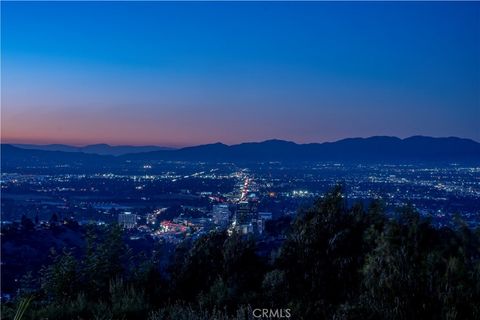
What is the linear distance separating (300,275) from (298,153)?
246 feet

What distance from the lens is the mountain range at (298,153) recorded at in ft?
227

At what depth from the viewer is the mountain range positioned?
227 feet

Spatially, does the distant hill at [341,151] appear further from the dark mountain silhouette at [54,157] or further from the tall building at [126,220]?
the tall building at [126,220]

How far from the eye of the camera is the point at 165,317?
19.2 ft

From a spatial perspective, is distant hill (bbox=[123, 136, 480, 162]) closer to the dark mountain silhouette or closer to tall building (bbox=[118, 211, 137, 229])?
the dark mountain silhouette

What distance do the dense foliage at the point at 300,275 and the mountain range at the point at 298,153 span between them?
2250 inches

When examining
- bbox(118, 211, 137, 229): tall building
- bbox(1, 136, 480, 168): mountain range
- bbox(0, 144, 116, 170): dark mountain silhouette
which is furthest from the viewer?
bbox(1, 136, 480, 168): mountain range

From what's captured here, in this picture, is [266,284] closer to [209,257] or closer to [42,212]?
[209,257]

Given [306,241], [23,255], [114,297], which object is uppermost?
[306,241]

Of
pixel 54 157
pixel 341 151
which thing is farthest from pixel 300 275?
pixel 341 151

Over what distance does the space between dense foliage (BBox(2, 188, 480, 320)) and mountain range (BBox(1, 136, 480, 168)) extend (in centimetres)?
5714

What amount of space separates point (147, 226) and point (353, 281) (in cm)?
1474

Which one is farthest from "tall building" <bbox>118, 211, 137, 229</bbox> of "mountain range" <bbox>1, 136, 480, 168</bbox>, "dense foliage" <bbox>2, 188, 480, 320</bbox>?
"mountain range" <bbox>1, 136, 480, 168</bbox>

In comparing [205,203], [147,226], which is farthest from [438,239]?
[205,203]
